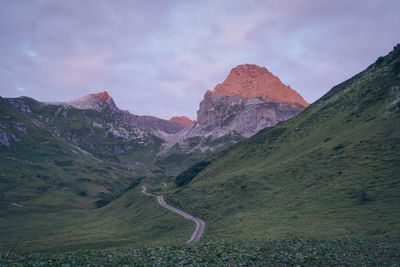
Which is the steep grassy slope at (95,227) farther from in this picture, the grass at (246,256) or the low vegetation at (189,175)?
the grass at (246,256)

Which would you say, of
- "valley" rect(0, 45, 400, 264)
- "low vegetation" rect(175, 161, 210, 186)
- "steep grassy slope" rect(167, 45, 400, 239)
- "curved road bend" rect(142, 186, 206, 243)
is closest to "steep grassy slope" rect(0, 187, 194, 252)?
"valley" rect(0, 45, 400, 264)

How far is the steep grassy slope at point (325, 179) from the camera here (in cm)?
5934

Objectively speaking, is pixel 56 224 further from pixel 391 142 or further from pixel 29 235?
pixel 391 142

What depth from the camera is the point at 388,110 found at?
111 metres

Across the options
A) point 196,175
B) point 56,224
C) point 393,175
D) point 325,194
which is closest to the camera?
point 393,175

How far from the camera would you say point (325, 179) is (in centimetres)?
8894

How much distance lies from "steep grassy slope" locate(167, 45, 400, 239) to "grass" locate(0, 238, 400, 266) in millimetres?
12380

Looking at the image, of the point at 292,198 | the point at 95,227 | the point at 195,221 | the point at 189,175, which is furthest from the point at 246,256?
the point at 189,175

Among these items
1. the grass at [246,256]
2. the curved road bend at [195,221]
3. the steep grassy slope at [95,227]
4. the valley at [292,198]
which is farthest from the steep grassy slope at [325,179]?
the grass at [246,256]

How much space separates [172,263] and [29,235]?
118883mm

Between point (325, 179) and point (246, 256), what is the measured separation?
69.6 meters

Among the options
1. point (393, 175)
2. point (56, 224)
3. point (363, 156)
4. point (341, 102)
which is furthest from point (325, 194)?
point (56, 224)

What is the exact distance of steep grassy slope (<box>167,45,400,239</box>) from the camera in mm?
59344

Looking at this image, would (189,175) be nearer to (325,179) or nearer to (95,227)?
(95,227)
